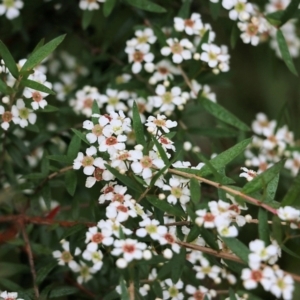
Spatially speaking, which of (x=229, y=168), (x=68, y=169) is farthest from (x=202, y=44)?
(x=68, y=169)

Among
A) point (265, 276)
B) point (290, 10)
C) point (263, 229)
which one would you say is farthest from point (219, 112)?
point (265, 276)

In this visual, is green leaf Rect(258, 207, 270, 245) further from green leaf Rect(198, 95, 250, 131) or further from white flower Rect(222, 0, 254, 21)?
white flower Rect(222, 0, 254, 21)

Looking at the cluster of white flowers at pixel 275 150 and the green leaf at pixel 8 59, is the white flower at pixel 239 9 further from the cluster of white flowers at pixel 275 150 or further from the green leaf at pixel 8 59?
the green leaf at pixel 8 59

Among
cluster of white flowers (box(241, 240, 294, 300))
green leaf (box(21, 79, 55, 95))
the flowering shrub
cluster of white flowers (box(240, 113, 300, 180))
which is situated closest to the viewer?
cluster of white flowers (box(241, 240, 294, 300))

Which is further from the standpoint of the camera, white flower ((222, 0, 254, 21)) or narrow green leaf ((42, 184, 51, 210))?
white flower ((222, 0, 254, 21))

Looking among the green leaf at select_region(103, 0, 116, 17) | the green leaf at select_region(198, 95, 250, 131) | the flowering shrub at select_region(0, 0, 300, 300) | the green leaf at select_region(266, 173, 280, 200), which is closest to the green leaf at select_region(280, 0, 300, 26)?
the flowering shrub at select_region(0, 0, 300, 300)

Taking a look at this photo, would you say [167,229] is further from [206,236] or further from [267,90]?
[267,90]
